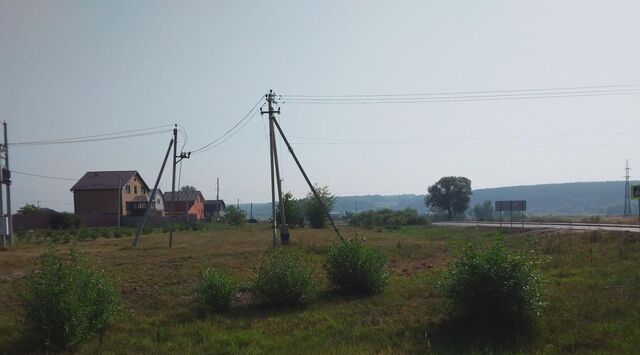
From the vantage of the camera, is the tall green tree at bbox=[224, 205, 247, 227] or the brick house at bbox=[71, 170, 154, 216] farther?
the brick house at bbox=[71, 170, 154, 216]

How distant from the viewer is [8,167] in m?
31.5

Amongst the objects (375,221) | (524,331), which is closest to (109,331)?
(524,331)

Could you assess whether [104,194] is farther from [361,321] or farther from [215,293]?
[361,321]

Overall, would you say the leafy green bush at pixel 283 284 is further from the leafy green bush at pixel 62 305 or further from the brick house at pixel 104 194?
the brick house at pixel 104 194

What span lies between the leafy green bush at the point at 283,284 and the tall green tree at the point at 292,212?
4219 cm

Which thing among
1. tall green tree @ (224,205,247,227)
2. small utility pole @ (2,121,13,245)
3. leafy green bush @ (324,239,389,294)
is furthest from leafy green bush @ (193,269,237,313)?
tall green tree @ (224,205,247,227)

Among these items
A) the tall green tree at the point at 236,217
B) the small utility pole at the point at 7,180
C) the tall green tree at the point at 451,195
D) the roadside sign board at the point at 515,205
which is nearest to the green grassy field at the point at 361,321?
the small utility pole at the point at 7,180

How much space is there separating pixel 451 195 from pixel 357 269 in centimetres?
10105

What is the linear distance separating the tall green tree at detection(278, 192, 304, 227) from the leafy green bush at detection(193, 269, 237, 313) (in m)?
42.4

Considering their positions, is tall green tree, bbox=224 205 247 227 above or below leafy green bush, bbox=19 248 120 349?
below

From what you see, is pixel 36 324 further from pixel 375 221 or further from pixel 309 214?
pixel 375 221

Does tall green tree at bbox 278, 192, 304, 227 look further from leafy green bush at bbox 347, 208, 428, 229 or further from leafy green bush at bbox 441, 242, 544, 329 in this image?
leafy green bush at bbox 441, 242, 544, 329

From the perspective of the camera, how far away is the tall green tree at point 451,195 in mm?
109812

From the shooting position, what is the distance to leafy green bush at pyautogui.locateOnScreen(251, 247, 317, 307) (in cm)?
1184
